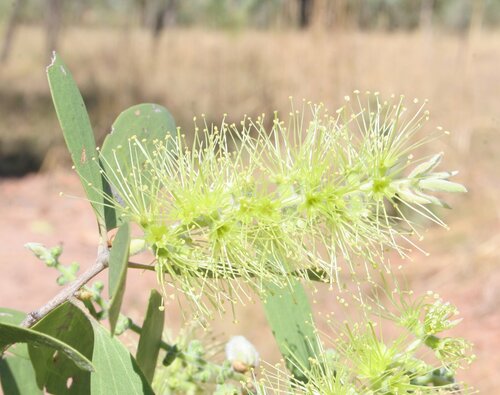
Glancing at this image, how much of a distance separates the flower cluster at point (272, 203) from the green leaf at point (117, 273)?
0.14 m

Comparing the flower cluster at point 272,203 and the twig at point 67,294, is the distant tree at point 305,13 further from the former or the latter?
the twig at point 67,294

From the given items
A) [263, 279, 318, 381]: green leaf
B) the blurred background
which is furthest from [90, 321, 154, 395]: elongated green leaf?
the blurred background

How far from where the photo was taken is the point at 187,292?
785mm

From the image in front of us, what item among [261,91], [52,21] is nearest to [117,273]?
[261,91]

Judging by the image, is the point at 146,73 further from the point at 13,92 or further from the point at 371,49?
the point at 371,49

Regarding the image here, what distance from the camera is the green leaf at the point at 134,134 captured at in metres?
0.86

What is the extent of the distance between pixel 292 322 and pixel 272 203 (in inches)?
8.6

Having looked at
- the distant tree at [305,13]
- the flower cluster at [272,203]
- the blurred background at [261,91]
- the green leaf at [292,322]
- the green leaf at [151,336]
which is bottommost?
the blurred background at [261,91]

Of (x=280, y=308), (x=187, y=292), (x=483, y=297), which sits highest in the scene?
(x=187, y=292)

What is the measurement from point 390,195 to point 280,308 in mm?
253

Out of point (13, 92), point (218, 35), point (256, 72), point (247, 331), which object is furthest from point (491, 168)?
point (13, 92)

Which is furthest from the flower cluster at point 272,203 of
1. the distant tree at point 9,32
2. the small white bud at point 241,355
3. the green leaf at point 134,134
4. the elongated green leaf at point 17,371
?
the distant tree at point 9,32

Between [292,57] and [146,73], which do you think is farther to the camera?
[146,73]

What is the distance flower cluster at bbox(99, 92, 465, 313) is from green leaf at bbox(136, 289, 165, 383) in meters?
0.03
